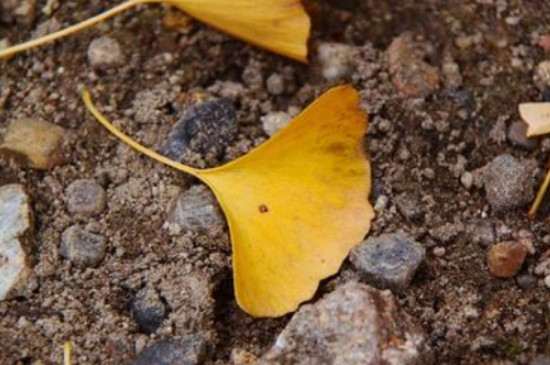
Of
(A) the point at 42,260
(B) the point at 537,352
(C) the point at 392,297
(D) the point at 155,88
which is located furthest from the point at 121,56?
(B) the point at 537,352

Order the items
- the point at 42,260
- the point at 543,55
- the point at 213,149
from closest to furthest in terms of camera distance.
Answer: the point at 42,260 < the point at 213,149 < the point at 543,55

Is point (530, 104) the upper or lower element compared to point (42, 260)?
upper

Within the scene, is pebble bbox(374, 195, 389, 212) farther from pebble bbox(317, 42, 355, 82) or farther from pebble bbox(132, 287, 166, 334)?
pebble bbox(132, 287, 166, 334)

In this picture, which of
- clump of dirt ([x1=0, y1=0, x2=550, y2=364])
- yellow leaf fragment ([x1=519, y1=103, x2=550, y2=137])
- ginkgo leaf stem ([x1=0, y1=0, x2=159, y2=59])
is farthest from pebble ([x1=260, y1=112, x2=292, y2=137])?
yellow leaf fragment ([x1=519, y1=103, x2=550, y2=137])

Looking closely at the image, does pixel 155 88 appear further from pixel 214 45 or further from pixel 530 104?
pixel 530 104

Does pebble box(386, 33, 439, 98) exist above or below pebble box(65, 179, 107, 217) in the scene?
above

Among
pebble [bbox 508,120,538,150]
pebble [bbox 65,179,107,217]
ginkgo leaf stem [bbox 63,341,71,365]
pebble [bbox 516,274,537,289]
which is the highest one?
pebble [bbox 508,120,538,150]

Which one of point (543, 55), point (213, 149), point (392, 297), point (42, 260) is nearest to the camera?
point (392, 297)

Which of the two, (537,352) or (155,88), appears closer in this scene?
(537,352)
